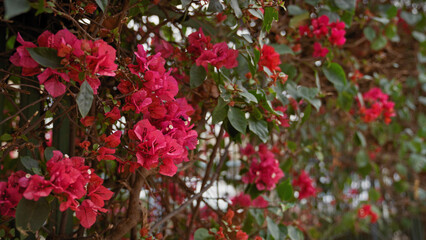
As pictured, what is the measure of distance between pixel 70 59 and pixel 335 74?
86 centimetres

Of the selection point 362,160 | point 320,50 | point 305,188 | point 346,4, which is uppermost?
point 346,4

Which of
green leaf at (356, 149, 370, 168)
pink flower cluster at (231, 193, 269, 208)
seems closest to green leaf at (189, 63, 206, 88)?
pink flower cluster at (231, 193, 269, 208)

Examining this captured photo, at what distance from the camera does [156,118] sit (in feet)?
2.23

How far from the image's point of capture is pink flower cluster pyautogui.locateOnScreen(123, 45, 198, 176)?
62 cm

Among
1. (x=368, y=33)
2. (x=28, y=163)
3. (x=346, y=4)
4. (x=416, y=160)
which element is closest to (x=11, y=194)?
(x=28, y=163)

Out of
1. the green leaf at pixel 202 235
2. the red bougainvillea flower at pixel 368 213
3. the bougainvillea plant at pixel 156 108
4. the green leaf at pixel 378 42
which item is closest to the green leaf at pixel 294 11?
the bougainvillea plant at pixel 156 108

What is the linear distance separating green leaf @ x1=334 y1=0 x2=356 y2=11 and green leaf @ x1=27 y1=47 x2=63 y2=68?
3.00ft

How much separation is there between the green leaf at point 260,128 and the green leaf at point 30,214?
0.45m

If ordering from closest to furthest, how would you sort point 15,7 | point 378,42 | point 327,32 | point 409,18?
1. point 15,7
2. point 327,32
3. point 378,42
4. point 409,18

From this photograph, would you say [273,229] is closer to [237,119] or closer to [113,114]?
[237,119]

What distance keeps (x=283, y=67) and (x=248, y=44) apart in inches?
14.2

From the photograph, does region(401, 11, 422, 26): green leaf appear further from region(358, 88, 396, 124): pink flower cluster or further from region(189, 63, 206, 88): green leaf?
region(189, 63, 206, 88): green leaf

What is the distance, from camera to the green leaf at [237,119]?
2.57 feet

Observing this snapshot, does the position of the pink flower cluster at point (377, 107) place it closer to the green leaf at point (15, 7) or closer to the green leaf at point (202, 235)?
the green leaf at point (202, 235)
